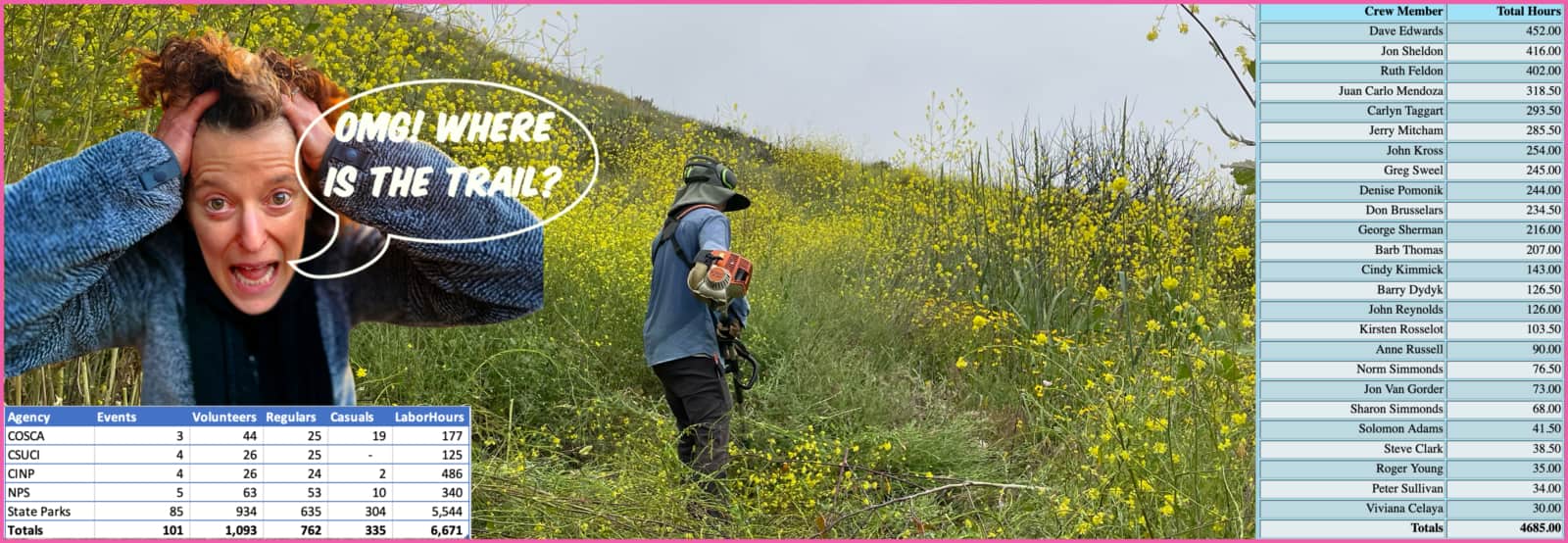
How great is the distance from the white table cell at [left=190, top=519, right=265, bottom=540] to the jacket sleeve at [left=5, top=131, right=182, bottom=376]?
2.02 feet

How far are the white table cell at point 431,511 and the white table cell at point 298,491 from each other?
0.19 m

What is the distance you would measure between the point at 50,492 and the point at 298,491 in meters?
0.69

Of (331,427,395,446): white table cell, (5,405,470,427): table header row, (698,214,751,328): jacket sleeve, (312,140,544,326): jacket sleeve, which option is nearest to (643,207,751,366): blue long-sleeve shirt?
(698,214,751,328): jacket sleeve

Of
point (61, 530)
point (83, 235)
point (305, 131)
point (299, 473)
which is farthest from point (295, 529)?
point (305, 131)

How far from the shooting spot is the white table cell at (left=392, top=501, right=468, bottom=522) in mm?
3312

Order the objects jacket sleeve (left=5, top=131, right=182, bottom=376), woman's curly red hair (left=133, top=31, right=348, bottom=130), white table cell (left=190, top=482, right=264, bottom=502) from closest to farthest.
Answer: jacket sleeve (left=5, top=131, right=182, bottom=376), woman's curly red hair (left=133, top=31, right=348, bottom=130), white table cell (left=190, top=482, right=264, bottom=502)

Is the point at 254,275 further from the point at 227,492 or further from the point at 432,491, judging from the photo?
the point at 432,491

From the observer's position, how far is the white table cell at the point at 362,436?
328cm

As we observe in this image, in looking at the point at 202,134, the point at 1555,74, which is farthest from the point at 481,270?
the point at 1555,74

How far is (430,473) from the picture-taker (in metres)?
3.33

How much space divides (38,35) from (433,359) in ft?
7.27

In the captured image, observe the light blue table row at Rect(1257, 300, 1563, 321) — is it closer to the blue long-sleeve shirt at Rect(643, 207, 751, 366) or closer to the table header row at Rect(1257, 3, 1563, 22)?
the table header row at Rect(1257, 3, 1563, 22)

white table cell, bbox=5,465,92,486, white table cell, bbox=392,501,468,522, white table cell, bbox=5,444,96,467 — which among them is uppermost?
white table cell, bbox=5,444,96,467

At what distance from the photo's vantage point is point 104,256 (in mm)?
3012
